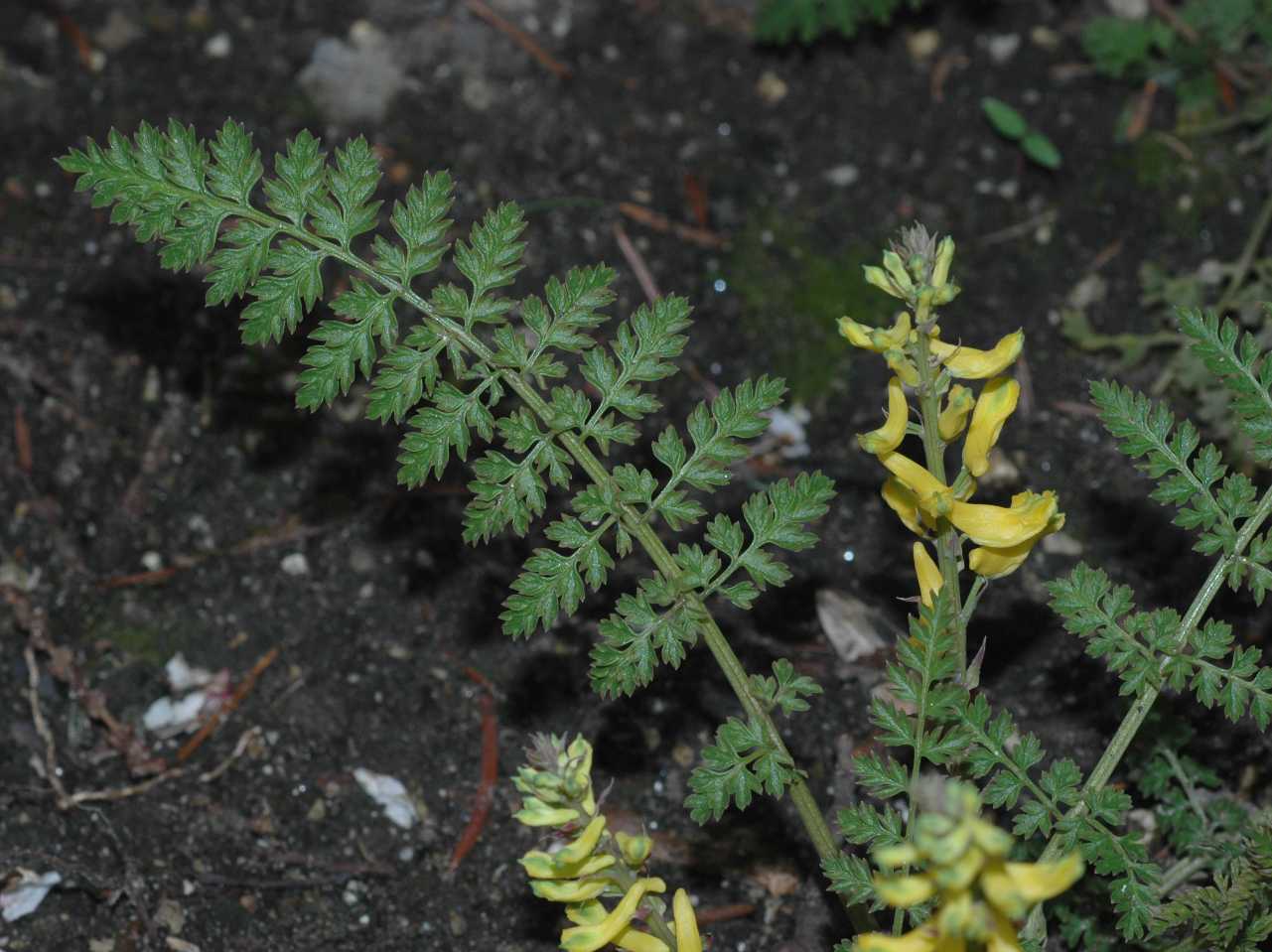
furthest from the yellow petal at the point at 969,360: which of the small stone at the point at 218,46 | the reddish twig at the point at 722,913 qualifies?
the small stone at the point at 218,46

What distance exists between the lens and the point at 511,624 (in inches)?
100

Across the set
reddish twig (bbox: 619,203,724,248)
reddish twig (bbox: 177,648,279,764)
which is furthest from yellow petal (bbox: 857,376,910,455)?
reddish twig (bbox: 619,203,724,248)

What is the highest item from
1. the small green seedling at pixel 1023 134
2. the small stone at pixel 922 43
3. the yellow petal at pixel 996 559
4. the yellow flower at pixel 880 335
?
the yellow flower at pixel 880 335

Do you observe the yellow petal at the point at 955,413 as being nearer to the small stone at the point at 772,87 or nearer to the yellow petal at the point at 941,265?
the yellow petal at the point at 941,265

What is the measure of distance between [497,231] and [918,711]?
1134 millimetres

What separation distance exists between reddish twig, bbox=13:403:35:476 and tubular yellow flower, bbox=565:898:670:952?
2236 mm

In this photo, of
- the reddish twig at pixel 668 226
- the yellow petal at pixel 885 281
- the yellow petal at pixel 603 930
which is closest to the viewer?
the yellow petal at pixel 603 930

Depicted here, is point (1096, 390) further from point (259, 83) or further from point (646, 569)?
point (259, 83)

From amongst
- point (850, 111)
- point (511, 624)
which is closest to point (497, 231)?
point (511, 624)

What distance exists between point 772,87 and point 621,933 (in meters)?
3.06

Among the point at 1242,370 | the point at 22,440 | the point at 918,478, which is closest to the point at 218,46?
the point at 22,440

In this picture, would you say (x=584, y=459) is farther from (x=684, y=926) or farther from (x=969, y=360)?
(x=684, y=926)

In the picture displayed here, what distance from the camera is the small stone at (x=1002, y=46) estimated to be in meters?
4.71

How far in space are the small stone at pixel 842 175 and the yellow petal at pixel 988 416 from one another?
206 centimetres
